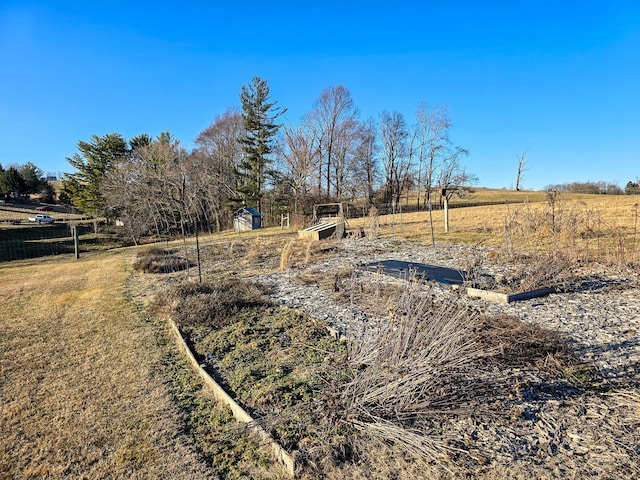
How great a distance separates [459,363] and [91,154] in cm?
3804

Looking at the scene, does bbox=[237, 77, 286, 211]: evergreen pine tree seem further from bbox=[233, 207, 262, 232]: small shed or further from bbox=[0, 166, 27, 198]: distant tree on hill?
bbox=[0, 166, 27, 198]: distant tree on hill

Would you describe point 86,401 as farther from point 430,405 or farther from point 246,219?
point 246,219

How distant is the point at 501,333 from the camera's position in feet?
12.4

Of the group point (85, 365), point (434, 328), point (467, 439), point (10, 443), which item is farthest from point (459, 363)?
point (85, 365)

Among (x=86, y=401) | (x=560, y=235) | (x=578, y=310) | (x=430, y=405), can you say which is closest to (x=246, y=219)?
(x=560, y=235)

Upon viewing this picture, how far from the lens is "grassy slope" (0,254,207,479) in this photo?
2.49m

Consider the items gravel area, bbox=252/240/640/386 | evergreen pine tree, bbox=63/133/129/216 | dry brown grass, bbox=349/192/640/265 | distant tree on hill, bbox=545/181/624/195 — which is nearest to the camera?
gravel area, bbox=252/240/640/386

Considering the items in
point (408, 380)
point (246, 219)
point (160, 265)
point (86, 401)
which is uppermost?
point (246, 219)

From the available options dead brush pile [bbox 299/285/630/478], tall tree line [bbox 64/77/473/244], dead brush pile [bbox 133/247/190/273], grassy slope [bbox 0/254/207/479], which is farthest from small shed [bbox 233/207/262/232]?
dead brush pile [bbox 299/285/630/478]

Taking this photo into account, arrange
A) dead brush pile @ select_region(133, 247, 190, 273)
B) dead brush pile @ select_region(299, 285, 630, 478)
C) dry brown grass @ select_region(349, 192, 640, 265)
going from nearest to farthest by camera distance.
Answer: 1. dead brush pile @ select_region(299, 285, 630, 478)
2. dry brown grass @ select_region(349, 192, 640, 265)
3. dead brush pile @ select_region(133, 247, 190, 273)

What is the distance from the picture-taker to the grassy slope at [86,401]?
249cm

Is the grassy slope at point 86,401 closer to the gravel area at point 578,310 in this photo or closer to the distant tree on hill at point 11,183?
the gravel area at point 578,310

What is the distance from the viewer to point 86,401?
3.37 metres

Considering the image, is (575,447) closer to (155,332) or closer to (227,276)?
(155,332)
